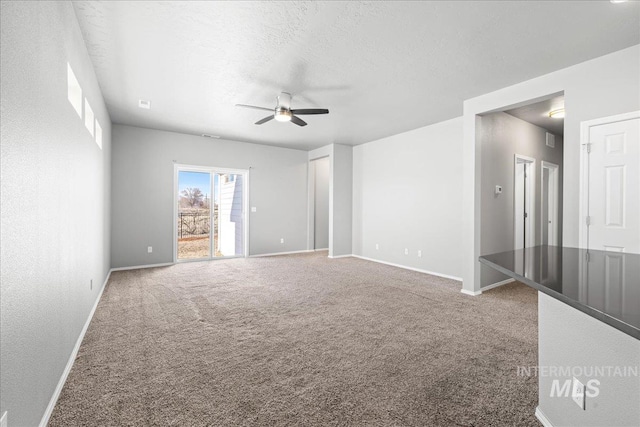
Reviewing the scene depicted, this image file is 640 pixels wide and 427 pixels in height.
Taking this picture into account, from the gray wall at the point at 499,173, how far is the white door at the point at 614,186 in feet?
4.31

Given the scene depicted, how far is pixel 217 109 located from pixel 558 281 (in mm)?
4747

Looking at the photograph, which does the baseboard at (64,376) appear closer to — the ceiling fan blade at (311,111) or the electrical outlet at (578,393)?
the electrical outlet at (578,393)

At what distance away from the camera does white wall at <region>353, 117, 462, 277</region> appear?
5.05m

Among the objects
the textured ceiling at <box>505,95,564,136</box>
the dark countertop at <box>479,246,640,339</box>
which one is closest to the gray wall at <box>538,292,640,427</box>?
the dark countertop at <box>479,246,640,339</box>

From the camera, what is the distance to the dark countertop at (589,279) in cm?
74

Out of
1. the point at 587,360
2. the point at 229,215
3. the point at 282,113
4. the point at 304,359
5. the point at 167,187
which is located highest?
the point at 282,113

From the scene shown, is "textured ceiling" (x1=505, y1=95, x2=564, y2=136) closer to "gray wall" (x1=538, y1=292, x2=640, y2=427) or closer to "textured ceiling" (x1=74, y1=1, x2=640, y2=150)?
"textured ceiling" (x1=74, y1=1, x2=640, y2=150)

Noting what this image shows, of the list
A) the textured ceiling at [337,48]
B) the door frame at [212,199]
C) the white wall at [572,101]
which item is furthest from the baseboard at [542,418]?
the door frame at [212,199]

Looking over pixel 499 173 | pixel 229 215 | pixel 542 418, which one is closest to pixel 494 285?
pixel 499 173

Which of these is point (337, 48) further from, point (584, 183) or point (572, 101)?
point (584, 183)

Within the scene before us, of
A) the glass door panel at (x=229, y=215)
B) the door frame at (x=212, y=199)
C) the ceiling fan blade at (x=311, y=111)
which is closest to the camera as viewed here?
the ceiling fan blade at (x=311, y=111)

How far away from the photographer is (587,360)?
4.01 feet

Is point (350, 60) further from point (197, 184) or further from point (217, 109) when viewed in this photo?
point (197, 184)

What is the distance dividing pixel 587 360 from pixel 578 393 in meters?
0.17
